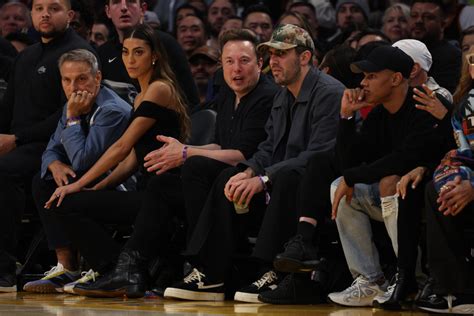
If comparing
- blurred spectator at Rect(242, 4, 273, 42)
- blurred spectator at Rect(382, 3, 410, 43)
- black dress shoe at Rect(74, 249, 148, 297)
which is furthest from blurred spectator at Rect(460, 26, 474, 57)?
black dress shoe at Rect(74, 249, 148, 297)

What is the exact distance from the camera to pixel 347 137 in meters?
6.77

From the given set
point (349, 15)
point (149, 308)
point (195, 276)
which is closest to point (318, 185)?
point (195, 276)

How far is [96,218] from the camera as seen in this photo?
309 inches

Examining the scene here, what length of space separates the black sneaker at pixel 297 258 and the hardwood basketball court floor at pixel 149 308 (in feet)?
0.76

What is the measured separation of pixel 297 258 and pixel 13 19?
647 cm

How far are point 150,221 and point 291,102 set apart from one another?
3.91 ft

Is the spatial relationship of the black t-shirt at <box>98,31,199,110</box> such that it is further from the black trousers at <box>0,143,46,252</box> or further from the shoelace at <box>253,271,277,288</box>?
the shoelace at <box>253,271,277,288</box>

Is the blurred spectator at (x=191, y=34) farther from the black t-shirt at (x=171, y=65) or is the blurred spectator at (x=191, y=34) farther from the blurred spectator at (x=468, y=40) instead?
the blurred spectator at (x=468, y=40)

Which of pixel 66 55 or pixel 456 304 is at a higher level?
pixel 66 55

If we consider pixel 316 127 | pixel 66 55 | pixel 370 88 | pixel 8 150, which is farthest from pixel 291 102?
pixel 8 150

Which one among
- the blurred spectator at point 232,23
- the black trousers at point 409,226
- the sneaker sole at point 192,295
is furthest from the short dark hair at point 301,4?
the black trousers at point 409,226

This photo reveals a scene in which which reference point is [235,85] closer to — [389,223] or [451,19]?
[389,223]

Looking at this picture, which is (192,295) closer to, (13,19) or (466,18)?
(466,18)

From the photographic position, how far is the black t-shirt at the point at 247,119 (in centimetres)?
768
